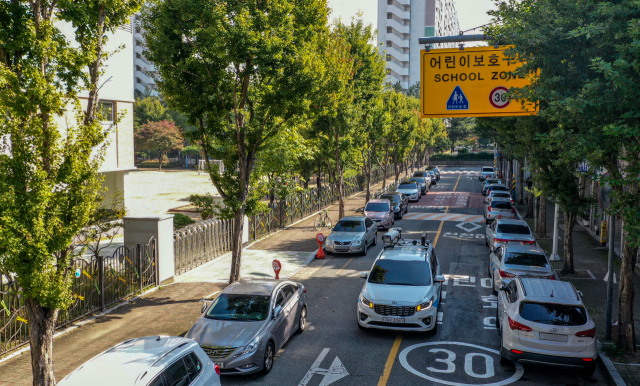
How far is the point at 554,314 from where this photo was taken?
1012 centimetres

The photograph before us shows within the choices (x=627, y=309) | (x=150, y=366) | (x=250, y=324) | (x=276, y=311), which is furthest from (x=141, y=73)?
(x=150, y=366)

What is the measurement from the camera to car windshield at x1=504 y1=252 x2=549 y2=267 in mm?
15413

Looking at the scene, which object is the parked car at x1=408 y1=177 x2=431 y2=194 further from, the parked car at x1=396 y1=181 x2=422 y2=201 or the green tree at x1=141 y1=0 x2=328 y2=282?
the green tree at x1=141 y1=0 x2=328 y2=282

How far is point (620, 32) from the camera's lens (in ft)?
30.5

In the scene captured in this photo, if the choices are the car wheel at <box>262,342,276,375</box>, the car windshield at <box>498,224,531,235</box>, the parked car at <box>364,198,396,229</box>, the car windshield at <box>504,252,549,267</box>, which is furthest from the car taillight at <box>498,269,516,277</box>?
the parked car at <box>364,198,396,229</box>

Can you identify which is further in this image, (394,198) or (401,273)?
(394,198)

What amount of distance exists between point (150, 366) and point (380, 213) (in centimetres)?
2240

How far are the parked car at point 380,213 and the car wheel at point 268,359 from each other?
1800 cm

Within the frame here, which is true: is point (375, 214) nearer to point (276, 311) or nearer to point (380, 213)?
point (380, 213)

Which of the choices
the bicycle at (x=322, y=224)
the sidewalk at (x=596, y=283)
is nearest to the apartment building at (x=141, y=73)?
the bicycle at (x=322, y=224)

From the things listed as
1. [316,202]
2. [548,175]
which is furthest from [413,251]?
[316,202]

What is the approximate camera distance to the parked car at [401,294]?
12.1 meters

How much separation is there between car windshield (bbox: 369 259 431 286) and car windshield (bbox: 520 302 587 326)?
3116 mm

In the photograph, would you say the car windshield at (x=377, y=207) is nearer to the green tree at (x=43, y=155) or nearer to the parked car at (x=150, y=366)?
the parked car at (x=150, y=366)
